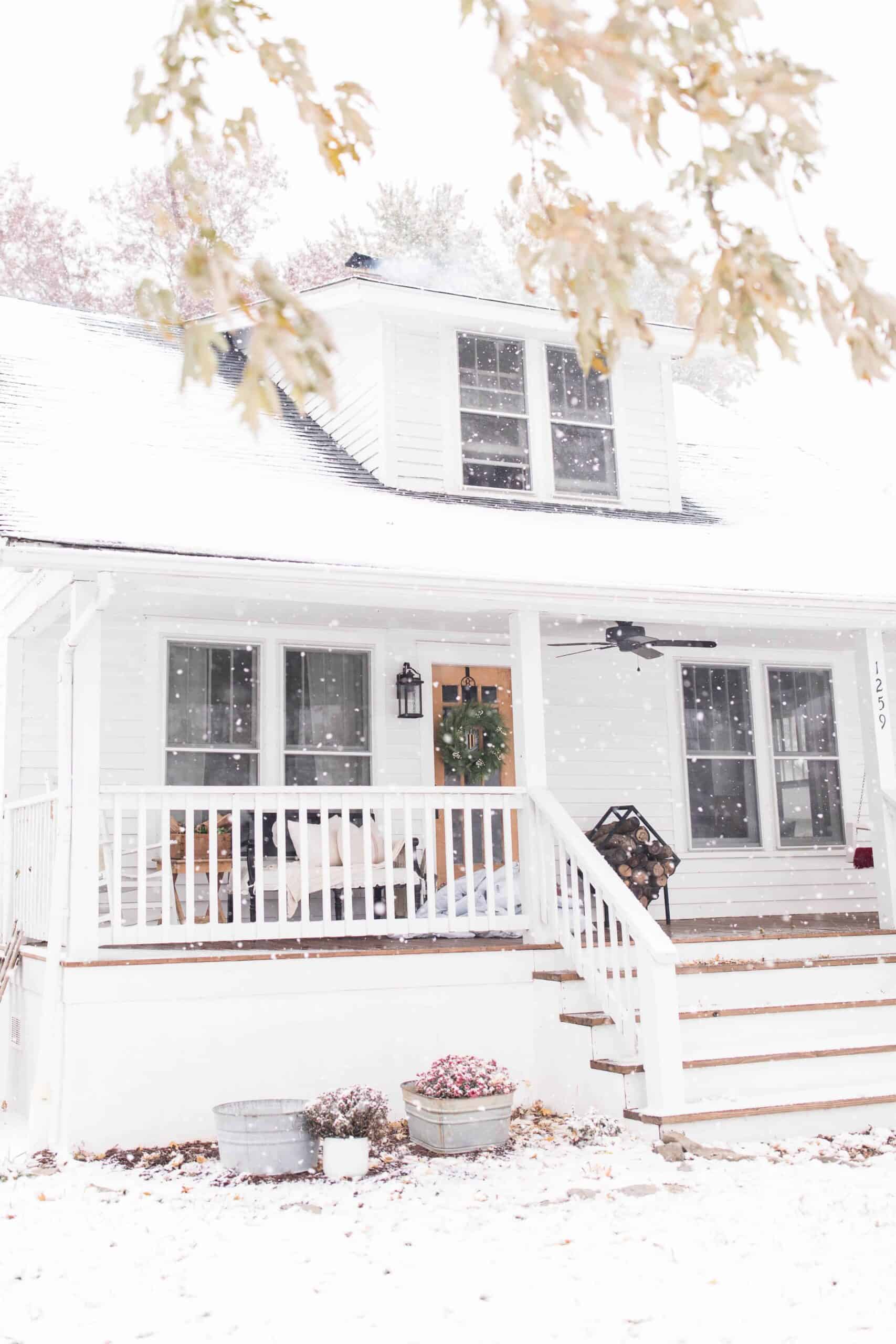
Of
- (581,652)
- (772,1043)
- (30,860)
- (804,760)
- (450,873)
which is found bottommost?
(772,1043)

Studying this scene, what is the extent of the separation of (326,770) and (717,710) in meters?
3.56

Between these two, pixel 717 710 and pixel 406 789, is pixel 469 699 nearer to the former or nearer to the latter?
pixel 717 710

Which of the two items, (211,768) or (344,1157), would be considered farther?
(211,768)

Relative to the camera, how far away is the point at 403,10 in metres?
12.6

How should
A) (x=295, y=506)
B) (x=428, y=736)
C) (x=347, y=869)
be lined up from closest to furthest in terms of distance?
1. (x=347, y=869)
2. (x=295, y=506)
3. (x=428, y=736)

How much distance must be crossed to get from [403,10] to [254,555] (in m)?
7.79

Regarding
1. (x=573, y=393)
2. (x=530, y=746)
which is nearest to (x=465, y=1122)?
(x=530, y=746)

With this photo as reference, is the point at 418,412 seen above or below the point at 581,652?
above

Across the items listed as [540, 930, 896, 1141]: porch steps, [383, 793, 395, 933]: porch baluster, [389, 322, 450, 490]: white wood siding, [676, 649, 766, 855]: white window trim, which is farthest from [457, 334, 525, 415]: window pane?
[540, 930, 896, 1141]: porch steps

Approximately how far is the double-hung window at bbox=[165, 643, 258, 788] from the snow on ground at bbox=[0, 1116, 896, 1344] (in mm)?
3382

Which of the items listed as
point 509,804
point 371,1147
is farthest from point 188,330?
point 509,804

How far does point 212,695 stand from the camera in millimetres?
9617

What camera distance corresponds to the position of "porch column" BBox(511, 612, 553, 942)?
8109mm

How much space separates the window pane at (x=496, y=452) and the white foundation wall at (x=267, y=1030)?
14.2ft
